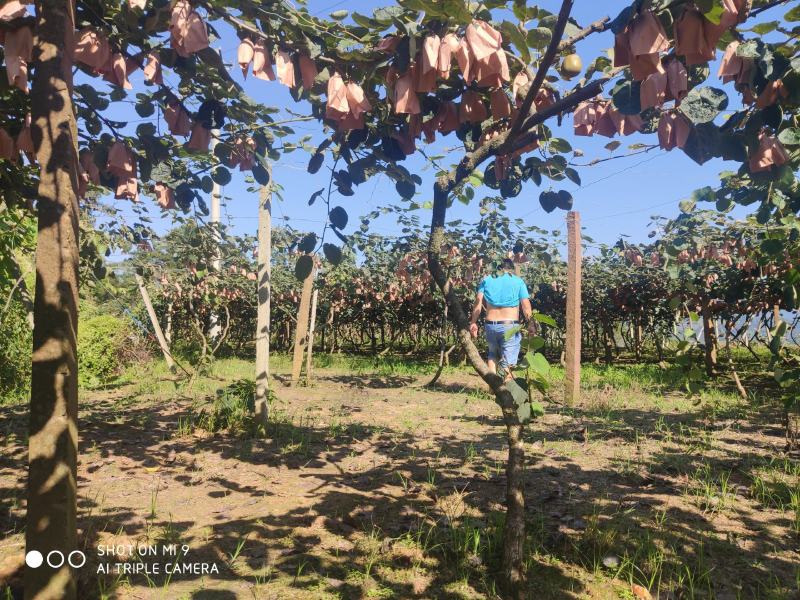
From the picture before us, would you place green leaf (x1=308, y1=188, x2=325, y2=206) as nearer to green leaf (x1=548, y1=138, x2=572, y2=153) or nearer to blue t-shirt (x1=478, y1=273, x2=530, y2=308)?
green leaf (x1=548, y1=138, x2=572, y2=153)

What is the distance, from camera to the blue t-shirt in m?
5.35

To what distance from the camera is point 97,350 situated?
855 cm

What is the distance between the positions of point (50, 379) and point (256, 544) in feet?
4.66

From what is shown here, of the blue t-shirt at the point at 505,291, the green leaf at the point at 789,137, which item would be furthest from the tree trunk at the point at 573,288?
the green leaf at the point at 789,137

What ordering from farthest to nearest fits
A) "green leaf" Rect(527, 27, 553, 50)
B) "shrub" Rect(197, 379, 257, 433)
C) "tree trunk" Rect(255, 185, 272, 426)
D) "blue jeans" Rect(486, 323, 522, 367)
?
"blue jeans" Rect(486, 323, 522, 367), "shrub" Rect(197, 379, 257, 433), "tree trunk" Rect(255, 185, 272, 426), "green leaf" Rect(527, 27, 553, 50)

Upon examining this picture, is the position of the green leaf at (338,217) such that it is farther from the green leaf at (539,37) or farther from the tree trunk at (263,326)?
the tree trunk at (263,326)

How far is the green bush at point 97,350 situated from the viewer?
8.41 meters

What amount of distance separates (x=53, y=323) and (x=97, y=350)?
8231mm

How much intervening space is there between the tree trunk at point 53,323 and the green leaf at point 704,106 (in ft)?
6.66

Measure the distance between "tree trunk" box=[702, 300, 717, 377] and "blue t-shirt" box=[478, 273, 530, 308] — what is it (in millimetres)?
3938

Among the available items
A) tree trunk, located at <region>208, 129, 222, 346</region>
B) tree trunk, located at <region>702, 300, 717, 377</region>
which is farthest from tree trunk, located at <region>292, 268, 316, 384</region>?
tree trunk, located at <region>702, 300, 717, 377</region>

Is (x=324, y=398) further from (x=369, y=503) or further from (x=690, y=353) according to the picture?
(x=690, y=353)

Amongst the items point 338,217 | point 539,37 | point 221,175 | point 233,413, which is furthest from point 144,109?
point 233,413

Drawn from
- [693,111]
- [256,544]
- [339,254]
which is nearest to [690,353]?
[693,111]
